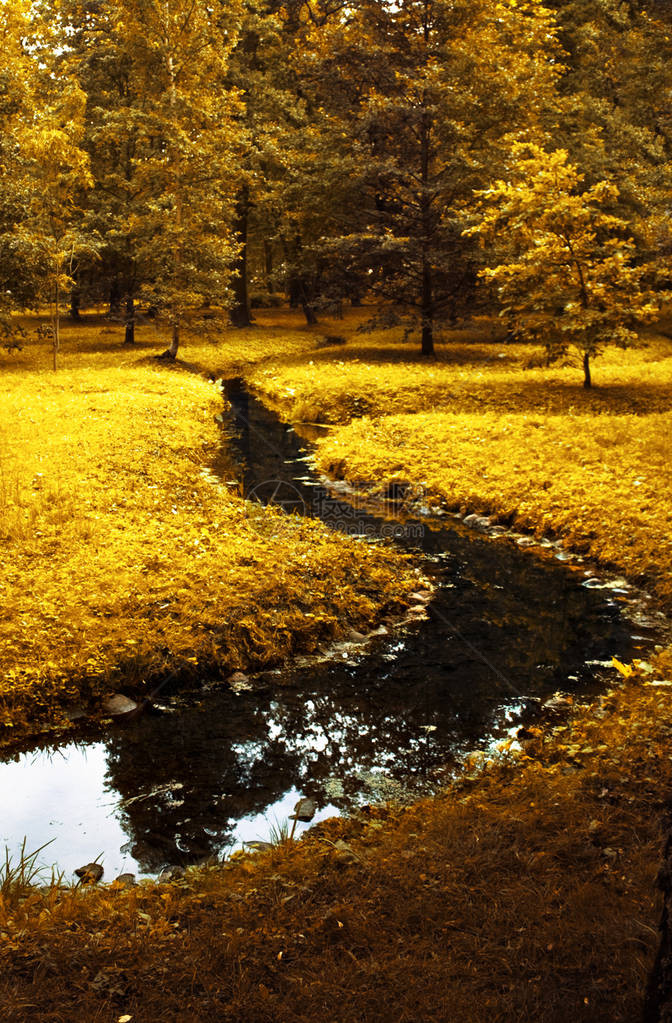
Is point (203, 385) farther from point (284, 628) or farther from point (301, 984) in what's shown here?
point (301, 984)

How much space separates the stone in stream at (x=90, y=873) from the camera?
4535mm

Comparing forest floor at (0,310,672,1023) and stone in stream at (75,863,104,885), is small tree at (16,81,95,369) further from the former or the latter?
stone in stream at (75,863,104,885)

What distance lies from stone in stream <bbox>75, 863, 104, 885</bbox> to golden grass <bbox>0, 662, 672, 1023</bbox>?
20cm

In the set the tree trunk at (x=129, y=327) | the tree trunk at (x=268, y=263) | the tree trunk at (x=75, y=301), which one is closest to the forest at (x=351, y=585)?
the tree trunk at (x=129, y=327)

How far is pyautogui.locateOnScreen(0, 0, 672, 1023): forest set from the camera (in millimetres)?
3596

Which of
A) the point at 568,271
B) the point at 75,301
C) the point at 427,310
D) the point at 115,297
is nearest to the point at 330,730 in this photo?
the point at 568,271

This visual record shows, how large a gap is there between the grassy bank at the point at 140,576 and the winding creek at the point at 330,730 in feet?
1.44

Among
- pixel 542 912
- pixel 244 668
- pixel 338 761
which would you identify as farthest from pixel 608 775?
pixel 244 668

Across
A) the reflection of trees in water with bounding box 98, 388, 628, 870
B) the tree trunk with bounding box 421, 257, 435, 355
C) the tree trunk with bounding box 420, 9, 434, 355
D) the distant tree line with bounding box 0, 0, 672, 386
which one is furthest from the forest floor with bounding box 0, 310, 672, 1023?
the tree trunk with bounding box 420, 9, 434, 355

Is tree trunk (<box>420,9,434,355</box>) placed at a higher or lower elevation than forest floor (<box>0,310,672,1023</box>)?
higher

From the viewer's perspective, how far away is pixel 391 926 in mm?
3645

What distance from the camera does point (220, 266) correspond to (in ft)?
89.4
